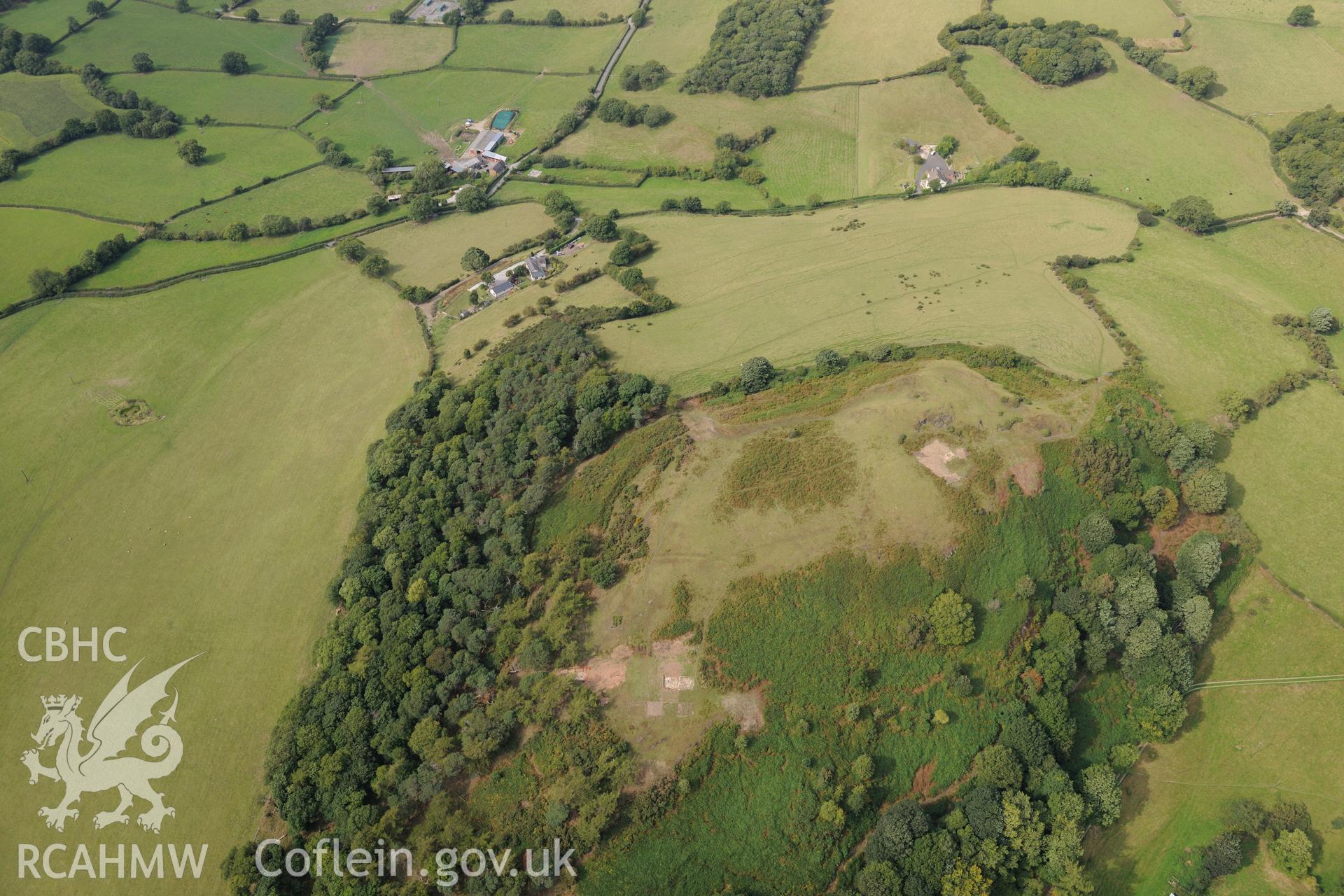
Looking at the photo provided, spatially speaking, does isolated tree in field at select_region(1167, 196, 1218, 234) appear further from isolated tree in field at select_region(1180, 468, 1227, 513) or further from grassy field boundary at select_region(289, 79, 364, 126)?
grassy field boundary at select_region(289, 79, 364, 126)

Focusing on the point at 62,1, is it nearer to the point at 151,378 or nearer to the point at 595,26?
the point at 595,26

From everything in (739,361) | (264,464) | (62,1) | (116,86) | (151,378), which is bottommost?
(739,361)

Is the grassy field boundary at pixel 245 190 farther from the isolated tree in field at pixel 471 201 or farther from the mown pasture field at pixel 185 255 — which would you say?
the isolated tree in field at pixel 471 201

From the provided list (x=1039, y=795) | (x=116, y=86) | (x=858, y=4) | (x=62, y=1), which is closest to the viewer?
(x=1039, y=795)

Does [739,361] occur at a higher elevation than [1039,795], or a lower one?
higher

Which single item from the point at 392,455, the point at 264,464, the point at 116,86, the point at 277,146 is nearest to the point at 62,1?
the point at 116,86

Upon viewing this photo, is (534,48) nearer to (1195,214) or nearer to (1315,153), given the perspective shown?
(1195,214)
